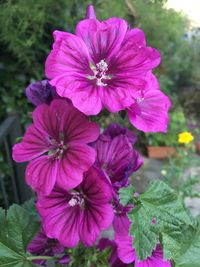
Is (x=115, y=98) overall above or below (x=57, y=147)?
above

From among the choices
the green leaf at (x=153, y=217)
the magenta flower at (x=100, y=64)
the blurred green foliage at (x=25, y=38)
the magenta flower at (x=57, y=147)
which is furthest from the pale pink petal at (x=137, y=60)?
the blurred green foliage at (x=25, y=38)

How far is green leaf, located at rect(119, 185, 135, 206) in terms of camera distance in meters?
0.68

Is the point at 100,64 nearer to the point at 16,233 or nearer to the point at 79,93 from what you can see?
the point at 79,93

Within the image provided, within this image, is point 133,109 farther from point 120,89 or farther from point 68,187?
point 68,187

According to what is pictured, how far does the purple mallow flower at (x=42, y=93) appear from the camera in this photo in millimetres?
736

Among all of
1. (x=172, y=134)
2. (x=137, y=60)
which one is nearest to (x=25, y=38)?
(x=137, y=60)

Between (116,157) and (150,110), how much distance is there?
11cm

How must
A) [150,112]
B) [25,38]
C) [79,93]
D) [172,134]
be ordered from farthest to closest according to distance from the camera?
[172,134] < [25,38] < [150,112] < [79,93]

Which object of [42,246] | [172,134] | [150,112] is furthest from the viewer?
[172,134]

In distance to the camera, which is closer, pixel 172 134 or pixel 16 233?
pixel 16 233

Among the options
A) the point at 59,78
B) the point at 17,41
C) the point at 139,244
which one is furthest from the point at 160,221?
the point at 17,41

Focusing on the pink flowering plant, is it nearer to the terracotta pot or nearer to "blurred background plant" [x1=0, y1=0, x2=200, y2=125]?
"blurred background plant" [x1=0, y1=0, x2=200, y2=125]

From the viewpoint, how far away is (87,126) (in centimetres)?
68

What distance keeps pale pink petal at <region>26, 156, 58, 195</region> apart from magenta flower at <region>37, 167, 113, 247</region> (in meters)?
0.04
